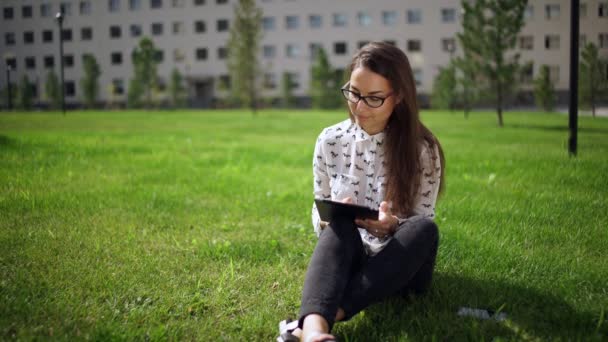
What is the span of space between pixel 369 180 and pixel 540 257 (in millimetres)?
1604

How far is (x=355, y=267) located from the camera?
278 centimetres

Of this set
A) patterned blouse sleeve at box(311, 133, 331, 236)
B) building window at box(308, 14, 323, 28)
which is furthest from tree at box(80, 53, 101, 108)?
patterned blouse sleeve at box(311, 133, 331, 236)

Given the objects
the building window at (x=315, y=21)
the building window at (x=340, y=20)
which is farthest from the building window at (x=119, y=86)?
the building window at (x=340, y=20)

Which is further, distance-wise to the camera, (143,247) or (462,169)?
(462,169)

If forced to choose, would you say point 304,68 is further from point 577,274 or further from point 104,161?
point 577,274

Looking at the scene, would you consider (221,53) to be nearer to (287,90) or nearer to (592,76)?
(287,90)

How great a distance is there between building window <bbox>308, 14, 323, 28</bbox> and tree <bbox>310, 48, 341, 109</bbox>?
31.6 ft

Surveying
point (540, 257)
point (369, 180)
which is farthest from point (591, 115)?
point (369, 180)

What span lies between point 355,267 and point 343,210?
34cm

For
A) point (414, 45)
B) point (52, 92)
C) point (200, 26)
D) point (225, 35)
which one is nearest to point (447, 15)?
point (414, 45)

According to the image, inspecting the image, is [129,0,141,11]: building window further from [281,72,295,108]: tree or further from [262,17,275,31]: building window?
[281,72,295,108]: tree

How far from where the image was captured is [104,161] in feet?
27.3

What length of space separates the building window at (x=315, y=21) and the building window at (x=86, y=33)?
25492mm

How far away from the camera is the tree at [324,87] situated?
145ft
